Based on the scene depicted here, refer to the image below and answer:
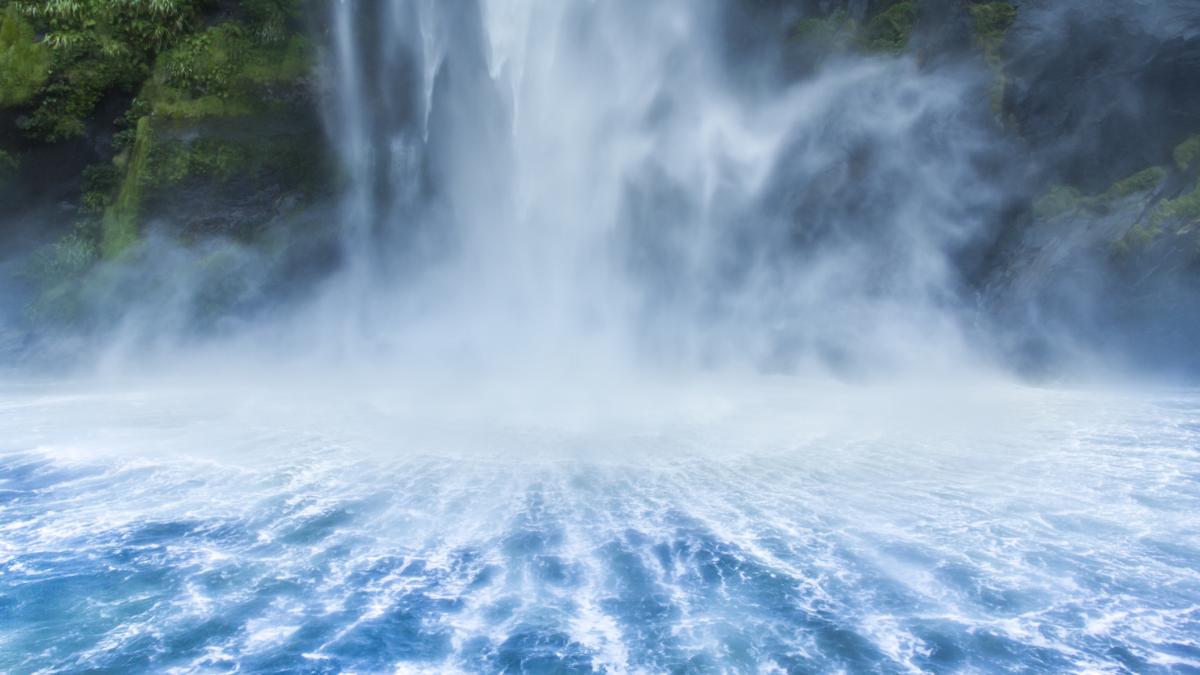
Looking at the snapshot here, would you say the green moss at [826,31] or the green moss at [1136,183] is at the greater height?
the green moss at [826,31]

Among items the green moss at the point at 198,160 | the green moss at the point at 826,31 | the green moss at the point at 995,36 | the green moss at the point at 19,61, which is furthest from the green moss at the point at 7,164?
the green moss at the point at 995,36

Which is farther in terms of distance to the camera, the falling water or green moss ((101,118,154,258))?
green moss ((101,118,154,258))

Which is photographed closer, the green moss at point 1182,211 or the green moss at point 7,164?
the green moss at point 1182,211

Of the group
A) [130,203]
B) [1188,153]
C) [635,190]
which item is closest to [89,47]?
[130,203]

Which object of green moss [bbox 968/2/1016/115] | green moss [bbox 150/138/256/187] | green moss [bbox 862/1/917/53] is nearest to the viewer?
green moss [bbox 150/138/256/187]

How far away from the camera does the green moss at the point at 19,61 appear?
73.4ft

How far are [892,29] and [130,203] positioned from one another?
23.4 metres

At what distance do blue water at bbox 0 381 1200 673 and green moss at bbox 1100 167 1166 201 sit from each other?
941 centimetres

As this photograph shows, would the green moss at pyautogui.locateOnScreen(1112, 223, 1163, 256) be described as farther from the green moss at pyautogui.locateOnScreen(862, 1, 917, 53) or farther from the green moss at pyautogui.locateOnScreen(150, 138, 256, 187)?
the green moss at pyautogui.locateOnScreen(150, 138, 256, 187)

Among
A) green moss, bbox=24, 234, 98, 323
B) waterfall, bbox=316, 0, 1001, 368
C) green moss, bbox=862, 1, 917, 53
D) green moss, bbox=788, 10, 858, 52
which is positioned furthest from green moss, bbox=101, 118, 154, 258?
green moss, bbox=862, 1, 917, 53

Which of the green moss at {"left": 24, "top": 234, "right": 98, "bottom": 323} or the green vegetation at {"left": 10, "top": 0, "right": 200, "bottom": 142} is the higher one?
the green vegetation at {"left": 10, "top": 0, "right": 200, "bottom": 142}

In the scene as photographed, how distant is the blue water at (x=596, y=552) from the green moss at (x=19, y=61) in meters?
12.5

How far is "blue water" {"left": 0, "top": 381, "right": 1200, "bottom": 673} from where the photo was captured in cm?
762

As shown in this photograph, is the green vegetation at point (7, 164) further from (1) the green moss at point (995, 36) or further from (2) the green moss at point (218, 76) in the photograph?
(1) the green moss at point (995, 36)
